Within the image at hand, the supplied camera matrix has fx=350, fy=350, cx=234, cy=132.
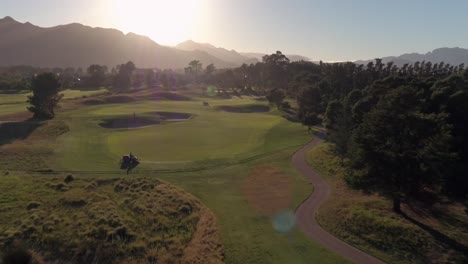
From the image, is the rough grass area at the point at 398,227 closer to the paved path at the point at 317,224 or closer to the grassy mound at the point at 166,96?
the paved path at the point at 317,224

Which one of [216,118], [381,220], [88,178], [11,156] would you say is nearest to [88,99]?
[216,118]

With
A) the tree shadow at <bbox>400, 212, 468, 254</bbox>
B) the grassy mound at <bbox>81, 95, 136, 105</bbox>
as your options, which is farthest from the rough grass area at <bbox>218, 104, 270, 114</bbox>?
the tree shadow at <bbox>400, 212, 468, 254</bbox>

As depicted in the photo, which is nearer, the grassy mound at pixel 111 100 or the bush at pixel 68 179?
the bush at pixel 68 179

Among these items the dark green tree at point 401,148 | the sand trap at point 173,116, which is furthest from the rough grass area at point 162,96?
the dark green tree at point 401,148

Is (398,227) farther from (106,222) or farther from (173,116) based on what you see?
(173,116)

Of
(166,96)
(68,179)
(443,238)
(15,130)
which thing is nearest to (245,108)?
(166,96)

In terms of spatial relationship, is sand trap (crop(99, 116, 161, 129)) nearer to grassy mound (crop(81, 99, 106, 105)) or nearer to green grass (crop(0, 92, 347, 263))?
green grass (crop(0, 92, 347, 263))

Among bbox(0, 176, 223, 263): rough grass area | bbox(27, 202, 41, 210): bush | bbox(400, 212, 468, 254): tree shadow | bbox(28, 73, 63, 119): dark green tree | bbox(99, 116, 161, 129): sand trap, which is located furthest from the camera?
bbox(99, 116, 161, 129): sand trap
